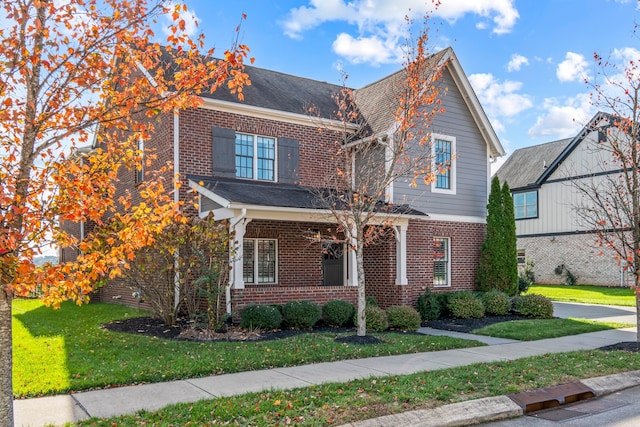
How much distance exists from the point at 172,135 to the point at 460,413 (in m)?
10.7

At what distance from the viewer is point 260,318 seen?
40.8ft

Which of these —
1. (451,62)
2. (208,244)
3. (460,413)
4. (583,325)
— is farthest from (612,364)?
(451,62)

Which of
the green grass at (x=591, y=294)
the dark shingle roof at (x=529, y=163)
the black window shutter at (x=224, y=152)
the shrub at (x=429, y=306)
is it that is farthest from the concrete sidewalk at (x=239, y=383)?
the dark shingle roof at (x=529, y=163)

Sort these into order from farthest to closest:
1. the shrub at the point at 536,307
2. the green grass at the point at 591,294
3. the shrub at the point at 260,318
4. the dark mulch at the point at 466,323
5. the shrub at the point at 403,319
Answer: the green grass at the point at 591,294 < the shrub at the point at 536,307 < the dark mulch at the point at 466,323 < the shrub at the point at 403,319 < the shrub at the point at 260,318

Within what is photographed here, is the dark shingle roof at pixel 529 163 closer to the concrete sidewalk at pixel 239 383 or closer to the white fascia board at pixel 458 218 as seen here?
the white fascia board at pixel 458 218

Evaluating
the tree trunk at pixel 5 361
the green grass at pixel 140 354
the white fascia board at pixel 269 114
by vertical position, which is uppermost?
the white fascia board at pixel 269 114

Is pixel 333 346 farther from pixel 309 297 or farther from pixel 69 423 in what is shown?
pixel 69 423

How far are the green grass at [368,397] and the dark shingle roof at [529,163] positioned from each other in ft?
82.4

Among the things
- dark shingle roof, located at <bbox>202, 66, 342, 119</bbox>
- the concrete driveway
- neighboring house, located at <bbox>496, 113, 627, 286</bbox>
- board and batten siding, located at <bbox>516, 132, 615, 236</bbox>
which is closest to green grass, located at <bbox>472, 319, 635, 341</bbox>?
the concrete driveway

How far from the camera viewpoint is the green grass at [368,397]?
5.92m

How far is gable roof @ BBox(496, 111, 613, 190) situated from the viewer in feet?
99.9

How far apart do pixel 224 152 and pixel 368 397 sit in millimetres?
9824

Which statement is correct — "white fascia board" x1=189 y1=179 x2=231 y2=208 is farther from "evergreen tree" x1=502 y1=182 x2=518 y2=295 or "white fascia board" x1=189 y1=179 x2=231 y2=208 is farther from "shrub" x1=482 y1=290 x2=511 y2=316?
"evergreen tree" x1=502 y1=182 x2=518 y2=295

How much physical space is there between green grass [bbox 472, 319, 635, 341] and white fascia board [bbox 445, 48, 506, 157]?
6291 millimetres
